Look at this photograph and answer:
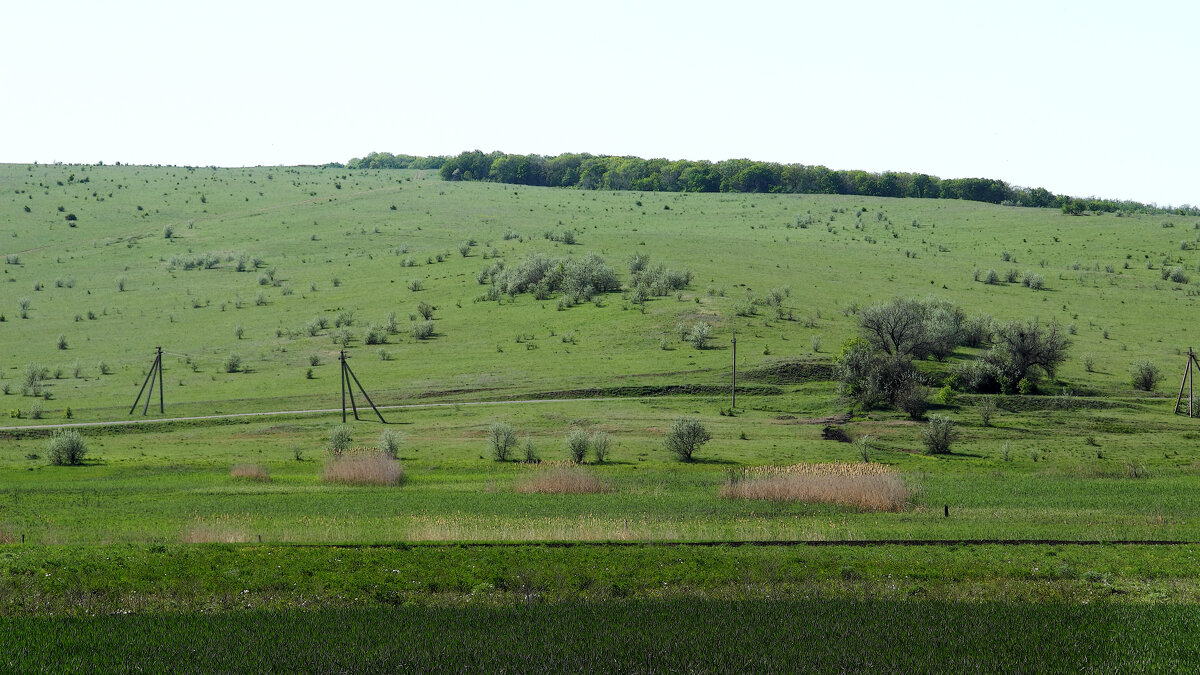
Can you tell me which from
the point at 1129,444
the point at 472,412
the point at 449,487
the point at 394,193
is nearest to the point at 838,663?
the point at 449,487

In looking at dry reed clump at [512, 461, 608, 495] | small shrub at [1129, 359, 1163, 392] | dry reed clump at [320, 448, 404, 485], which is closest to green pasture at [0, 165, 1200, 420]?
small shrub at [1129, 359, 1163, 392]

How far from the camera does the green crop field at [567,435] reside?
71.1ft

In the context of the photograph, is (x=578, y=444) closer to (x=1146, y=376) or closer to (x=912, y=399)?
(x=912, y=399)

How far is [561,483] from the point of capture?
43.8 metres

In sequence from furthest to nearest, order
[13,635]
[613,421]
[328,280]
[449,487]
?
[328,280]
[613,421]
[449,487]
[13,635]

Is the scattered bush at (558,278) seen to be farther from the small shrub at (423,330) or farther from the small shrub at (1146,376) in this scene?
the small shrub at (1146,376)

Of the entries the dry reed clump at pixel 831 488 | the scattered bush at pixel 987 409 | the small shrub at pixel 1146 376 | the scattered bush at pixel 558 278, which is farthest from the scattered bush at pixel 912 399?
the scattered bush at pixel 558 278

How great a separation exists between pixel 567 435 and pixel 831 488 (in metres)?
23.7

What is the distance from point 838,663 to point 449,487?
28.5 meters

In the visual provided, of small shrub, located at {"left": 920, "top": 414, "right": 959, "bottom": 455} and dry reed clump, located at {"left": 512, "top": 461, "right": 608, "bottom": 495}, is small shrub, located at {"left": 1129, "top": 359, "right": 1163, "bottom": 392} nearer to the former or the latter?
small shrub, located at {"left": 920, "top": 414, "right": 959, "bottom": 455}

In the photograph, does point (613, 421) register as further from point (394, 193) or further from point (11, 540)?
point (394, 193)

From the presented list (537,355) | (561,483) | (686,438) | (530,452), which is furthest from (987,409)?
(537,355)

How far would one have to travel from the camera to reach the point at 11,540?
31047 millimetres

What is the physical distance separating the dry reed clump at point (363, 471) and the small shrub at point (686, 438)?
15.2 m
